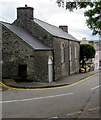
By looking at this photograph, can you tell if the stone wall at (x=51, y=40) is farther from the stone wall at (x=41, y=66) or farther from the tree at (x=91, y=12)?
the tree at (x=91, y=12)

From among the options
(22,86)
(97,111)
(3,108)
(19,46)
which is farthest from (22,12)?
(97,111)

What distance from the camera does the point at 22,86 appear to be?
16.4m

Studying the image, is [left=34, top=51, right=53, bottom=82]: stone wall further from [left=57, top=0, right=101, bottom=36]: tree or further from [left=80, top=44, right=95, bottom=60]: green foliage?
[left=80, top=44, right=95, bottom=60]: green foliage

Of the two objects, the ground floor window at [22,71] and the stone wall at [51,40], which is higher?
the stone wall at [51,40]

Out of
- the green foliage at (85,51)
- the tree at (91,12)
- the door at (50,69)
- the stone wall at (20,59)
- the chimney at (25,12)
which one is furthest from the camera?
the green foliage at (85,51)

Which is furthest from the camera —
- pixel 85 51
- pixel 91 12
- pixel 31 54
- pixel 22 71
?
pixel 85 51

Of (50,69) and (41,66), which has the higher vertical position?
(41,66)

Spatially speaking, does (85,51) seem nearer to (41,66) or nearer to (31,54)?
(41,66)

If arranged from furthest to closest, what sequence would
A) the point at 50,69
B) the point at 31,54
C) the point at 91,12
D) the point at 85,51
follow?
1. the point at 85,51
2. the point at 50,69
3. the point at 31,54
4. the point at 91,12

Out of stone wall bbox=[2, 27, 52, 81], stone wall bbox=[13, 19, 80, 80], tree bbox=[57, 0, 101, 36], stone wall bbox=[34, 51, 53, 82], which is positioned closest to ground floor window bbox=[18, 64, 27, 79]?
stone wall bbox=[2, 27, 52, 81]

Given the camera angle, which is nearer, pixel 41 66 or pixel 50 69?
pixel 41 66

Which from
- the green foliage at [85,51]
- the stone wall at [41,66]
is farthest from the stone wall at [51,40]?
the green foliage at [85,51]

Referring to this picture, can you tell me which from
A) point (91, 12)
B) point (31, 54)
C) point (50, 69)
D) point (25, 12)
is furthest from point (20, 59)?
point (91, 12)

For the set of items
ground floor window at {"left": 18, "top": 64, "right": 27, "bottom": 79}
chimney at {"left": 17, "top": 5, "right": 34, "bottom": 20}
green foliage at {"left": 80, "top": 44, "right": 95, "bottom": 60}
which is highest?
chimney at {"left": 17, "top": 5, "right": 34, "bottom": 20}
